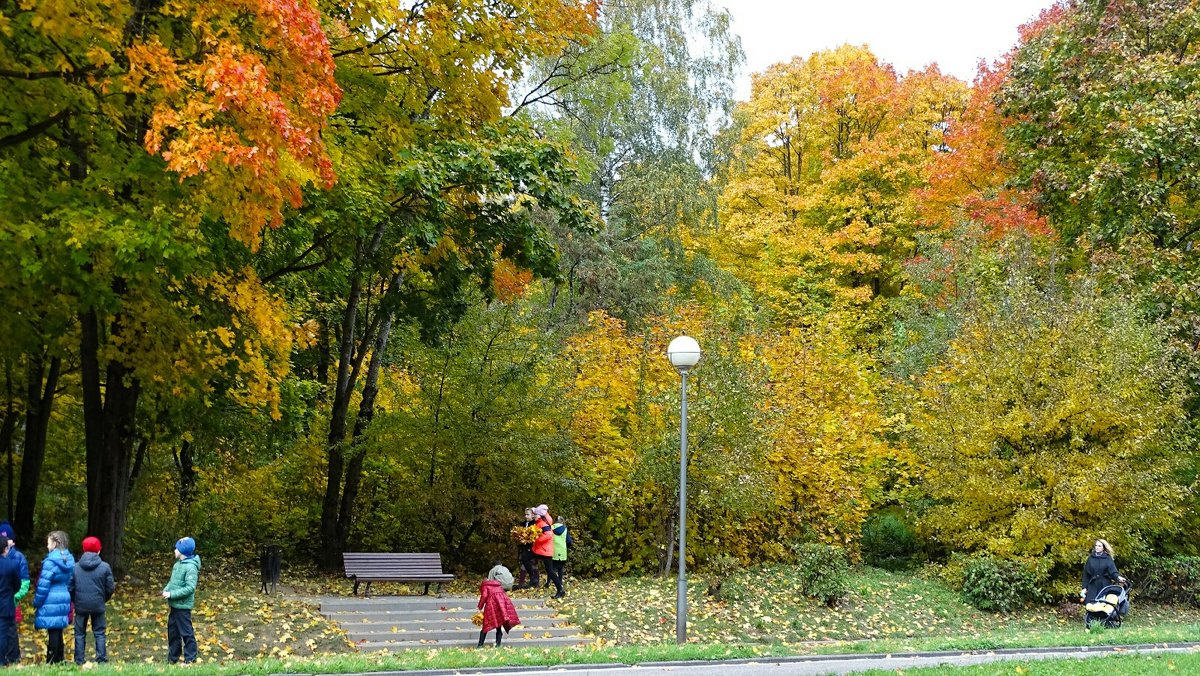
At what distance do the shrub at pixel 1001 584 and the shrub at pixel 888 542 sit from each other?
151 inches

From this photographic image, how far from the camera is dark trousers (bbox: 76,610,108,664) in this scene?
31.0 ft

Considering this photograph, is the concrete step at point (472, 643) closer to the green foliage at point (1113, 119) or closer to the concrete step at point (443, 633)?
the concrete step at point (443, 633)

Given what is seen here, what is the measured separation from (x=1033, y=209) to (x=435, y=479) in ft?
56.2

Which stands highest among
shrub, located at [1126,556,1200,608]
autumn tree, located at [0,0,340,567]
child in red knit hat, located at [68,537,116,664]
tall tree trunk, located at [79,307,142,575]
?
autumn tree, located at [0,0,340,567]

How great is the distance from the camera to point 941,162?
3083cm

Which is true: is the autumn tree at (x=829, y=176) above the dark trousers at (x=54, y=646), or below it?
above

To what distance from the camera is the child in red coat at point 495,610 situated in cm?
1165

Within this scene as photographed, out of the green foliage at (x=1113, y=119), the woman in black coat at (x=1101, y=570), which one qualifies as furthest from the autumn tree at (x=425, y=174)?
the green foliage at (x=1113, y=119)

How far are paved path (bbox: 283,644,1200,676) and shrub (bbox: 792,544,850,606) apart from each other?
4.57 meters

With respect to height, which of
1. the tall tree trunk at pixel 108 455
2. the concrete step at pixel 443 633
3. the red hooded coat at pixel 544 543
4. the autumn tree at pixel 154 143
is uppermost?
the autumn tree at pixel 154 143

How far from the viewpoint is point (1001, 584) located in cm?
1647

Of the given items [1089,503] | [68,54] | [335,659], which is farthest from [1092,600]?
[68,54]

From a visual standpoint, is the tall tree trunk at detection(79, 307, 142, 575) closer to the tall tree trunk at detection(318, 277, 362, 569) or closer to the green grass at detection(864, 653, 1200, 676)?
the tall tree trunk at detection(318, 277, 362, 569)

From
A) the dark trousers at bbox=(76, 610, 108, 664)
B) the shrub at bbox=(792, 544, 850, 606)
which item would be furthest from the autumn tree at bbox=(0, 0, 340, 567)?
the shrub at bbox=(792, 544, 850, 606)
